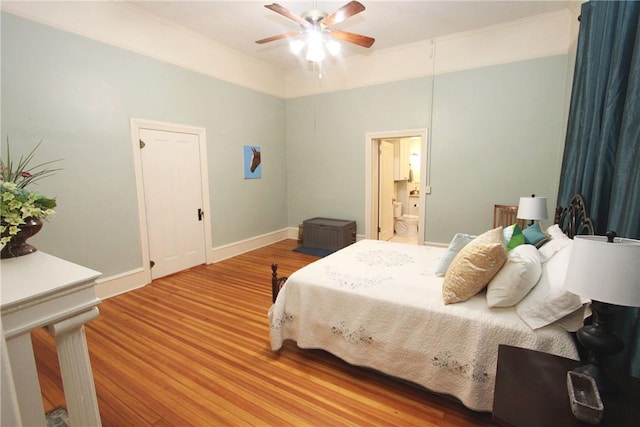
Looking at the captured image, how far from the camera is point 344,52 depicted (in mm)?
4867

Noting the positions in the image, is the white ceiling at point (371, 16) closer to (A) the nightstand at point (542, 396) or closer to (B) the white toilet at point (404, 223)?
(B) the white toilet at point (404, 223)

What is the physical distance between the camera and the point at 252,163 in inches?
207

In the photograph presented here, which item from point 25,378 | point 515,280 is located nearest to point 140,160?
point 25,378

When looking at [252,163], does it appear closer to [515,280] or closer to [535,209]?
[535,209]

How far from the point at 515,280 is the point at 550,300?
0.18 m

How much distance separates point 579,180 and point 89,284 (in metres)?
3.20

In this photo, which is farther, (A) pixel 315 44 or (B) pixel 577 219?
(A) pixel 315 44

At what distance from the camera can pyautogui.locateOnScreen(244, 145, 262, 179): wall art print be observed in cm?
514

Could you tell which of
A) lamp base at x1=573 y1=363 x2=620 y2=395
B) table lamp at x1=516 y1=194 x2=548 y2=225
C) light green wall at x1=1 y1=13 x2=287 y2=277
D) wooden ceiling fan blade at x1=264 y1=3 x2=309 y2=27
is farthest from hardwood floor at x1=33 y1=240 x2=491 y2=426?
wooden ceiling fan blade at x1=264 y1=3 x2=309 y2=27

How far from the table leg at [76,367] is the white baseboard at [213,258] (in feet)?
8.16

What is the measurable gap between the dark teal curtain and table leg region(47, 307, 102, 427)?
235cm

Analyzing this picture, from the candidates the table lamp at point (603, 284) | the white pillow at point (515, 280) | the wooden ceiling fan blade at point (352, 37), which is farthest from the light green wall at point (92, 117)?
the table lamp at point (603, 284)

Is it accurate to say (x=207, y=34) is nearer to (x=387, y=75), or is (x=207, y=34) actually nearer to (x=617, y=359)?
(x=387, y=75)

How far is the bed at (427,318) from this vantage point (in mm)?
1538
